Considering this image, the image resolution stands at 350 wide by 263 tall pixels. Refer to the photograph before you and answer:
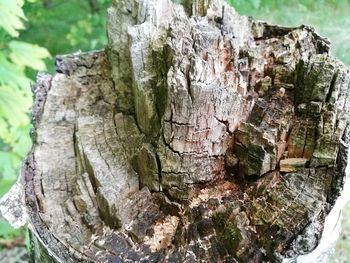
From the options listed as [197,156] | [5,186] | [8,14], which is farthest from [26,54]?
[197,156]

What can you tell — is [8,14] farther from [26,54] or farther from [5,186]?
[5,186]

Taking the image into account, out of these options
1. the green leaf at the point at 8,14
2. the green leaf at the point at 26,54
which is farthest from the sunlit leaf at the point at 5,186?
the green leaf at the point at 8,14

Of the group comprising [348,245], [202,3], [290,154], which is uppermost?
[202,3]

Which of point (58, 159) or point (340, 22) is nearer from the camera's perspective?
point (58, 159)

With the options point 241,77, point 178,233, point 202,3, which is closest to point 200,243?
point 178,233

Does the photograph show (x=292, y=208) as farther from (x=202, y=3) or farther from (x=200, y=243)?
(x=202, y=3)

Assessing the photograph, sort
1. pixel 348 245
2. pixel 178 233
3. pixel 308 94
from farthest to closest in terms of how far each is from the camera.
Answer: pixel 348 245
pixel 308 94
pixel 178 233

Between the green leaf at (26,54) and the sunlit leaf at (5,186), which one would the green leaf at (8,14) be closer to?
the green leaf at (26,54)

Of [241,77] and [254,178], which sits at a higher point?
[241,77]

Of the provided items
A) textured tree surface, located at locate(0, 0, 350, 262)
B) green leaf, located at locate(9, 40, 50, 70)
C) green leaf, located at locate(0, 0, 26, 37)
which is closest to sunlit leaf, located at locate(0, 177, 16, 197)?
green leaf, located at locate(9, 40, 50, 70)
